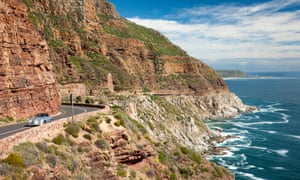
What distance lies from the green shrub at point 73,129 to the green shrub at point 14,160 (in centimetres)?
758

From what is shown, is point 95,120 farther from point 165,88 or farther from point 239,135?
point 165,88

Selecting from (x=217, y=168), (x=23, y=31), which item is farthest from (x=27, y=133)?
(x=217, y=168)

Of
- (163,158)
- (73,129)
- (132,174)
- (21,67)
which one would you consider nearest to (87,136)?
(73,129)

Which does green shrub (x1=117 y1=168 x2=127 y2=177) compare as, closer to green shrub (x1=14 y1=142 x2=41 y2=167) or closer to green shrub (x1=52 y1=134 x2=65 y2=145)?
green shrub (x1=52 y1=134 x2=65 y2=145)

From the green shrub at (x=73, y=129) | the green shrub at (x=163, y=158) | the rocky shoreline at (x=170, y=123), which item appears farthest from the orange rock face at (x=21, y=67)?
the rocky shoreline at (x=170, y=123)

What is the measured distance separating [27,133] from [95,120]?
9758 millimetres

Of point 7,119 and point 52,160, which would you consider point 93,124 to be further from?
point 52,160

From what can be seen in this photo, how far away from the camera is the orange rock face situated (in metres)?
25.7

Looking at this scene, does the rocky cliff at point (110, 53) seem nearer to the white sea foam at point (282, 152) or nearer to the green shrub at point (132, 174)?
the green shrub at point (132, 174)

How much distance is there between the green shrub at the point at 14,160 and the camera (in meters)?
16.3

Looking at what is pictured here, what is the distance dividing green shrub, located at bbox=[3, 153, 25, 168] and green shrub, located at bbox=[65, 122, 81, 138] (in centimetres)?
758

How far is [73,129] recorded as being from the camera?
24734mm

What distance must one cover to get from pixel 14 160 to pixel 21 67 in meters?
14.1

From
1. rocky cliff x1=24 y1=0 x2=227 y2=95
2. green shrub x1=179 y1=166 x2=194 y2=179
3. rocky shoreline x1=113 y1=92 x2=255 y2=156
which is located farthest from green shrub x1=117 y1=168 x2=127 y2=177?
rocky shoreline x1=113 y1=92 x2=255 y2=156
